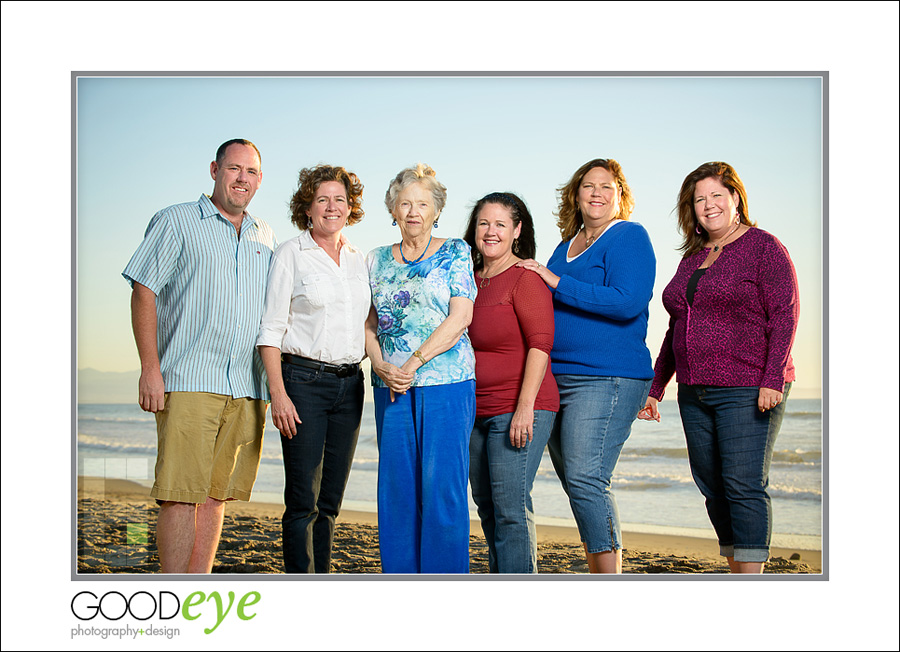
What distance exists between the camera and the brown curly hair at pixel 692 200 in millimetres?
3152

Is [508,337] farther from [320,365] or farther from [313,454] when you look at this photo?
[313,454]

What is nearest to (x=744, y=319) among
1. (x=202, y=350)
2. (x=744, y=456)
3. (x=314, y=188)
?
(x=744, y=456)

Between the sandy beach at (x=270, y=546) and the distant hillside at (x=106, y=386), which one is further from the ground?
the distant hillside at (x=106, y=386)

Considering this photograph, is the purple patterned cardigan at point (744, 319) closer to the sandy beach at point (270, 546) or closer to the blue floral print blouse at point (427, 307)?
the blue floral print blouse at point (427, 307)

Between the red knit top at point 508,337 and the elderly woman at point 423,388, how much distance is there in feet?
0.29

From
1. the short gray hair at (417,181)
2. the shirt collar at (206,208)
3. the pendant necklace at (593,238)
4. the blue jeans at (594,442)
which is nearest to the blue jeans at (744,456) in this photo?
the blue jeans at (594,442)

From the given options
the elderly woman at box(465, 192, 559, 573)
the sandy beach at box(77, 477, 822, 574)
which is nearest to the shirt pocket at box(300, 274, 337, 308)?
the elderly woman at box(465, 192, 559, 573)

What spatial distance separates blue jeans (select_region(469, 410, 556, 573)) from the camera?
2.96 meters

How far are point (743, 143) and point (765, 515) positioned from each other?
1906mm

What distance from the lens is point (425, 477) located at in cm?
291

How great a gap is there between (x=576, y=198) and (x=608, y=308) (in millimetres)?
552

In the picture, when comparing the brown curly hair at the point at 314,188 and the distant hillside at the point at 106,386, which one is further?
the distant hillside at the point at 106,386

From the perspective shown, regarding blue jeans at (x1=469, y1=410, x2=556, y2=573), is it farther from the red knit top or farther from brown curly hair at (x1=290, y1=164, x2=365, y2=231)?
brown curly hair at (x1=290, y1=164, x2=365, y2=231)

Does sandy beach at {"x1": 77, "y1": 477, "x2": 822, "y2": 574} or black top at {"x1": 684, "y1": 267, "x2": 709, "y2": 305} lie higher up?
black top at {"x1": 684, "y1": 267, "x2": 709, "y2": 305}
